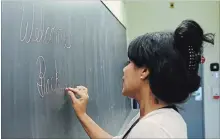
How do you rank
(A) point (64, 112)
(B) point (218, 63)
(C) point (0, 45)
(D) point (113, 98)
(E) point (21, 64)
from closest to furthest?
1. (C) point (0, 45)
2. (E) point (21, 64)
3. (A) point (64, 112)
4. (D) point (113, 98)
5. (B) point (218, 63)

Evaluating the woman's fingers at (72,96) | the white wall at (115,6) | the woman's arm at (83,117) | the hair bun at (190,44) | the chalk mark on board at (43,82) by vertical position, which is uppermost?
the white wall at (115,6)

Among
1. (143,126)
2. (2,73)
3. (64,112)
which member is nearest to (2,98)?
(2,73)

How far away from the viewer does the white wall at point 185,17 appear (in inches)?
214

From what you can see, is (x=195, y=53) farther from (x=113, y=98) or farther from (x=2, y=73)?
(x=113, y=98)

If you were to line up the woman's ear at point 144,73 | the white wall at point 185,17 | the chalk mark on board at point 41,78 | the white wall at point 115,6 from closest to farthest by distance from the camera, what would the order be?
the woman's ear at point 144,73
the chalk mark on board at point 41,78
the white wall at point 115,6
the white wall at point 185,17

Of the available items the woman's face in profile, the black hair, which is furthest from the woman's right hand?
the black hair

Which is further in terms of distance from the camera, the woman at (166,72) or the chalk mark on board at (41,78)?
the chalk mark on board at (41,78)

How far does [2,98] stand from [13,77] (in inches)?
3.4

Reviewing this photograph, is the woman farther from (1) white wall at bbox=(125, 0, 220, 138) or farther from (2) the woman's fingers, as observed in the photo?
(1) white wall at bbox=(125, 0, 220, 138)

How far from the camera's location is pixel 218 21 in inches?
215

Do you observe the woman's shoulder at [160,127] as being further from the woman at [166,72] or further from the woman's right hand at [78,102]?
the woman's right hand at [78,102]

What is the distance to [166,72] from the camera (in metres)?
0.97

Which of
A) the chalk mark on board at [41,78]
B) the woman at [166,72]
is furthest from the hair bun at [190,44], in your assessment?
the chalk mark on board at [41,78]

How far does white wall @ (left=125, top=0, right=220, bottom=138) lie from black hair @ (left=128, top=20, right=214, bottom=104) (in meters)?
4.39
